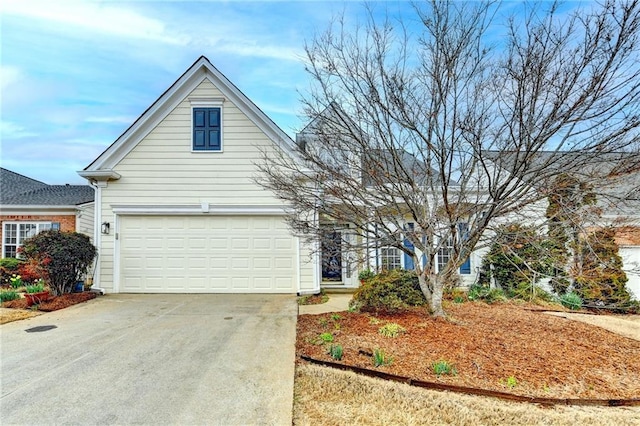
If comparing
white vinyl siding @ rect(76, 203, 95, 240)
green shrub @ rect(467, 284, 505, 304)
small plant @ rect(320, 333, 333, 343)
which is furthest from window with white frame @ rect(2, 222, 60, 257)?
green shrub @ rect(467, 284, 505, 304)

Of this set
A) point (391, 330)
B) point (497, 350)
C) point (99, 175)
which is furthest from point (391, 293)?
point (99, 175)

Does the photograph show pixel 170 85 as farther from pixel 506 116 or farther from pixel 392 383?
pixel 392 383

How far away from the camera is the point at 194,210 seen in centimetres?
1054

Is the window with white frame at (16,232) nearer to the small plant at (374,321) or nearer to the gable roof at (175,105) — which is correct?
the gable roof at (175,105)

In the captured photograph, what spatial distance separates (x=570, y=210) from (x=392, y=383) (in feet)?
12.2

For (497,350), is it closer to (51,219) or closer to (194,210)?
(194,210)

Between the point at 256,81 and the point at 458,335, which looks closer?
the point at 458,335

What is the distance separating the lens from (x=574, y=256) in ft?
20.9

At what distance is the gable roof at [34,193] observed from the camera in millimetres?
15195

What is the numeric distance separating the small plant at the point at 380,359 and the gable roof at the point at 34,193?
1508 centimetres

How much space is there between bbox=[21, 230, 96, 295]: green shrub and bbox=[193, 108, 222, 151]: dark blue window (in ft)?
13.3

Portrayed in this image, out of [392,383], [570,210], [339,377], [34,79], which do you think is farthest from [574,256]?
[34,79]

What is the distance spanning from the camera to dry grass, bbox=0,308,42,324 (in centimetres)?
726

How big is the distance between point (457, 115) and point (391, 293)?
141 inches
